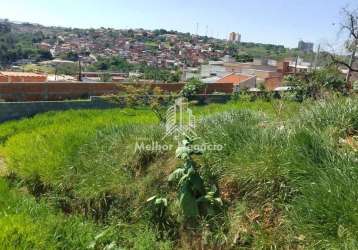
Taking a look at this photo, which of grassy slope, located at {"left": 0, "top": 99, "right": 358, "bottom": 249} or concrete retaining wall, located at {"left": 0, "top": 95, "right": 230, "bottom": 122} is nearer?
grassy slope, located at {"left": 0, "top": 99, "right": 358, "bottom": 249}

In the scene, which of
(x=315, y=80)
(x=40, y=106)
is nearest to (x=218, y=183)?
(x=40, y=106)

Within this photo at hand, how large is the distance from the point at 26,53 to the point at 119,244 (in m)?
56.2

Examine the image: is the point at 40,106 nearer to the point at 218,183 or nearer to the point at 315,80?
the point at 218,183

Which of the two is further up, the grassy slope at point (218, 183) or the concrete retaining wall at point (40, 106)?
the grassy slope at point (218, 183)

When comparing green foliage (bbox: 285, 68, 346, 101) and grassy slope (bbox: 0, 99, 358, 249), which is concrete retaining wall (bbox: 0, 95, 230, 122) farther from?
green foliage (bbox: 285, 68, 346, 101)

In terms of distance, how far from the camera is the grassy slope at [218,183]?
12.1 ft

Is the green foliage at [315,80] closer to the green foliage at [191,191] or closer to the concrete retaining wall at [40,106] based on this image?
the concrete retaining wall at [40,106]

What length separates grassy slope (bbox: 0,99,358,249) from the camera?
368cm

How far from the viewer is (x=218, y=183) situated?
4723mm

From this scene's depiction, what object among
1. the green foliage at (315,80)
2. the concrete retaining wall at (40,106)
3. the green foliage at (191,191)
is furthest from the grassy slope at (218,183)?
the green foliage at (315,80)

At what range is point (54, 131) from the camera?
7332 millimetres

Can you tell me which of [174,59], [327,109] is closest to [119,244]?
[327,109]

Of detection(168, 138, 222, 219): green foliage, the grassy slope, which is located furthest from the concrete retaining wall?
detection(168, 138, 222, 219): green foliage

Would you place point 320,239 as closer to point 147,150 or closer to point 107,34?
point 147,150
